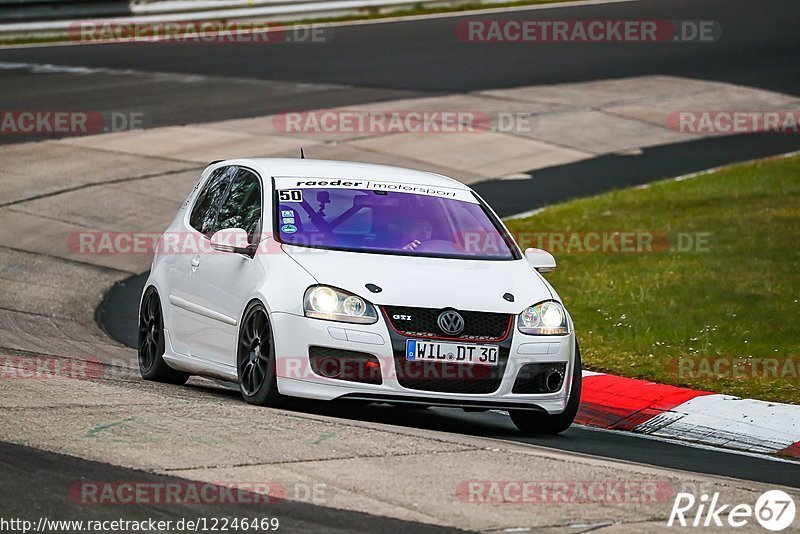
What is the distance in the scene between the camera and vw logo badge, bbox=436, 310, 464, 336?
8609mm

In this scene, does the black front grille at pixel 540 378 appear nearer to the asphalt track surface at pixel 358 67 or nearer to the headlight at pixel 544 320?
the headlight at pixel 544 320

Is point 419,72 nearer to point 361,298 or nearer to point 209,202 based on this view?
point 209,202

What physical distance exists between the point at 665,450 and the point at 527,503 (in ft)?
9.54

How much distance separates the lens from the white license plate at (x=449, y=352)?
28.1ft

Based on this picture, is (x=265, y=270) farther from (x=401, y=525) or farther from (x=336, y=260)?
(x=401, y=525)

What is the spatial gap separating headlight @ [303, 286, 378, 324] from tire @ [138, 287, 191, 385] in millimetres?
2138

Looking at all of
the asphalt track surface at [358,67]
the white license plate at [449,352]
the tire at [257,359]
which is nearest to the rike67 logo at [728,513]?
the white license plate at [449,352]

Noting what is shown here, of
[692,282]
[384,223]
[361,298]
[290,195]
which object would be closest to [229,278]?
[290,195]

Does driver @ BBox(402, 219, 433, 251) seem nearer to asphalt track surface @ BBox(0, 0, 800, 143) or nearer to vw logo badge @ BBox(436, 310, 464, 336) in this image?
vw logo badge @ BBox(436, 310, 464, 336)

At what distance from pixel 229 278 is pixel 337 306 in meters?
1.10

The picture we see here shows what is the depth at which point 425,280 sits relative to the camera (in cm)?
882

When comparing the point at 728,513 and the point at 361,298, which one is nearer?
the point at 728,513

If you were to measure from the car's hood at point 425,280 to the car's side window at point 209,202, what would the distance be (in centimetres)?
132

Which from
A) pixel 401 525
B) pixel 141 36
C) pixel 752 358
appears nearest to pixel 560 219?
pixel 752 358
